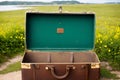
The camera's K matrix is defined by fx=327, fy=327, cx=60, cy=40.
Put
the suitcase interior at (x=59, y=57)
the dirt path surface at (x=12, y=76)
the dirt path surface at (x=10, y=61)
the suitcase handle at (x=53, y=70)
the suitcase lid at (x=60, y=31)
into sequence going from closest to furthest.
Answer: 1. the suitcase handle at (x=53, y=70)
2. the suitcase lid at (x=60, y=31)
3. the suitcase interior at (x=59, y=57)
4. the dirt path surface at (x=12, y=76)
5. the dirt path surface at (x=10, y=61)

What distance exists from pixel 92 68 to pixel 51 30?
1.43 metres

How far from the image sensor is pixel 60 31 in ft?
22.2

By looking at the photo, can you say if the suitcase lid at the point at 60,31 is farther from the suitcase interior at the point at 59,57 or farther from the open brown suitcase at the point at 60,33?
the suitcase interior at the point at 59,57

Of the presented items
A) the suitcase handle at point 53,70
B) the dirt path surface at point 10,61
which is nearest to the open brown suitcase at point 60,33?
the suitcase handle at point 53,70

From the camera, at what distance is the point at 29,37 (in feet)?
22.2

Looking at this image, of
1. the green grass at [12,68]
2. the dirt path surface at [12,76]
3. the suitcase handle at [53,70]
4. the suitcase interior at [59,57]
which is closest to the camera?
the suitcase handle at [53,70]

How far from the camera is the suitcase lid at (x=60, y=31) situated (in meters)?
6.68

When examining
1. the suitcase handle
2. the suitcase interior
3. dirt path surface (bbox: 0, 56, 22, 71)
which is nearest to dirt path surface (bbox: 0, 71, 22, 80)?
dirt path surface (bbox: 0, 56, 22, 71)

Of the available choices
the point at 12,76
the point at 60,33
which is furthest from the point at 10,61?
the point at 60,33

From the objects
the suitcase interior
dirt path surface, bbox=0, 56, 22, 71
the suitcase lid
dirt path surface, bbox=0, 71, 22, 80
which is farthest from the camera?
dirt path surface, bbox=0, 56, 22, 71

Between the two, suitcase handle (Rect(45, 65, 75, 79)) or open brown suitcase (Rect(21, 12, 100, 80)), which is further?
open brown suitcase (Rect(21, 12, 100, 80))

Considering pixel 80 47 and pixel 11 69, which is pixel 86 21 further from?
pixel 11 69

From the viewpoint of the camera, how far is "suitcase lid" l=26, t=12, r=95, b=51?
21.9 ft

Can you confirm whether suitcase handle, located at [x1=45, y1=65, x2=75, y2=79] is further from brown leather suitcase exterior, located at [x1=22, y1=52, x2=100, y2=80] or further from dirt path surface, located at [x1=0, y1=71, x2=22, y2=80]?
dirt path surface, located at [x1=0, y1=71, x2=22, y2=80]
